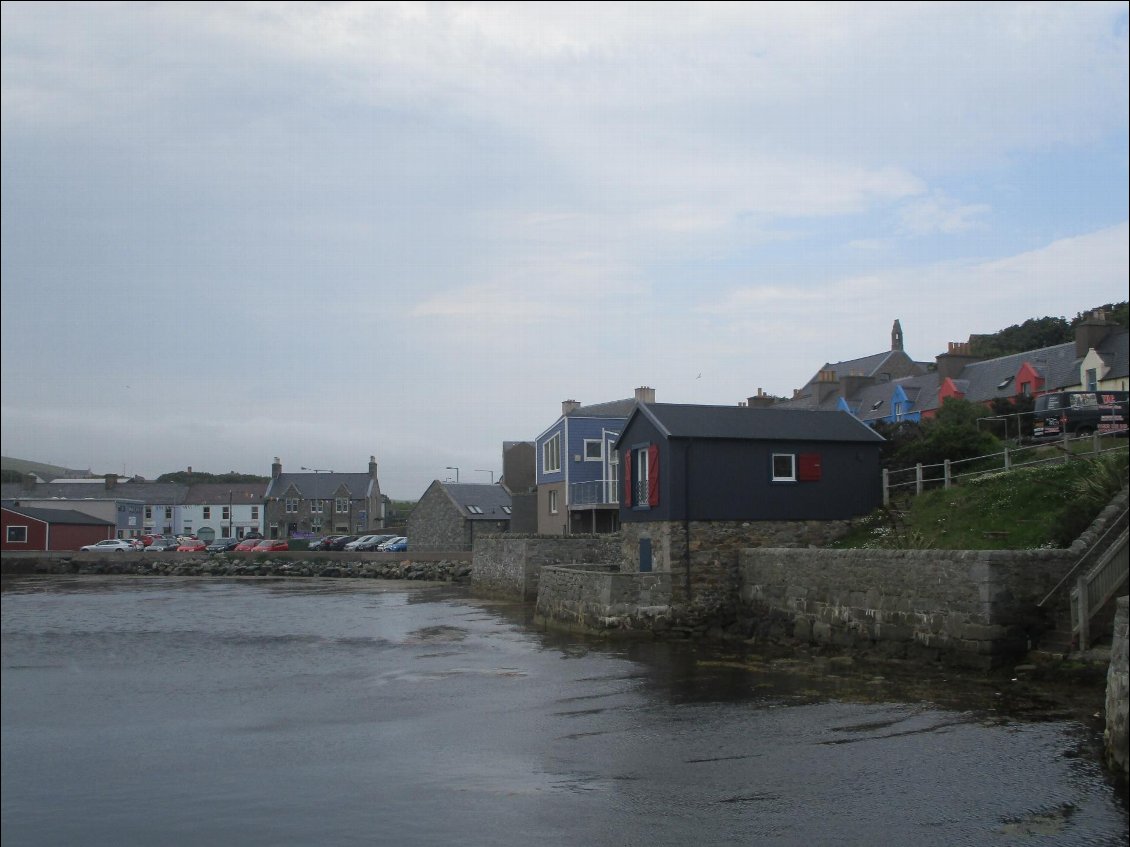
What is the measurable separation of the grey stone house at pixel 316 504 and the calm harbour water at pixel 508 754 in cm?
7915

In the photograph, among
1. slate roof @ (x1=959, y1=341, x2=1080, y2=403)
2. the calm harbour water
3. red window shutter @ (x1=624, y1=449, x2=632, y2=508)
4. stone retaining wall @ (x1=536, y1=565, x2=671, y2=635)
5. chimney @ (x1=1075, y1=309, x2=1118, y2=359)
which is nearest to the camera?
the calm harbour water

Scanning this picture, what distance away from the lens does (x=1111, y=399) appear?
29.2 metres

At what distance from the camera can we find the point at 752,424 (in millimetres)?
28812

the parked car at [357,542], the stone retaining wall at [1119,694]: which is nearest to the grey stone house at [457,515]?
the parked car at [357,542]

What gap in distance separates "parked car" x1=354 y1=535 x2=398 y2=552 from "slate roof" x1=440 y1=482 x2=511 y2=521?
1030 cm

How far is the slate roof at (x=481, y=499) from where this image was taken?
5959cm

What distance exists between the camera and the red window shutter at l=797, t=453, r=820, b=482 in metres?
28.2

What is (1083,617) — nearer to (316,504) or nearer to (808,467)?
(808,467)

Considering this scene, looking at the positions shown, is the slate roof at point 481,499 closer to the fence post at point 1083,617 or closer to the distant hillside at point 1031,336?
the distant hillside at point 1031,336

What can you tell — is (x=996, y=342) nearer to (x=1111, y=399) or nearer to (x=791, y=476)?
(x=1111, y=399)

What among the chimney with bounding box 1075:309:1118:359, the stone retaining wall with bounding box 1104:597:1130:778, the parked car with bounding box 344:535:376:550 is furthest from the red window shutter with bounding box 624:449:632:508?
the parked car with bounding box 344:535:376:550

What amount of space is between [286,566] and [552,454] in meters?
22.6

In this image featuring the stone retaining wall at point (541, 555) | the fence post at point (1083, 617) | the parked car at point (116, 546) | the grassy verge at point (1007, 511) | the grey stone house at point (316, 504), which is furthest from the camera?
the grey stone house at point (316, 504)

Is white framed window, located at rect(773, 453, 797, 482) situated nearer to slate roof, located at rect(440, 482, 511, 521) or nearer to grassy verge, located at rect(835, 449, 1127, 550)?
grassy verge, located at rect(835, 449, 1127, 550)
